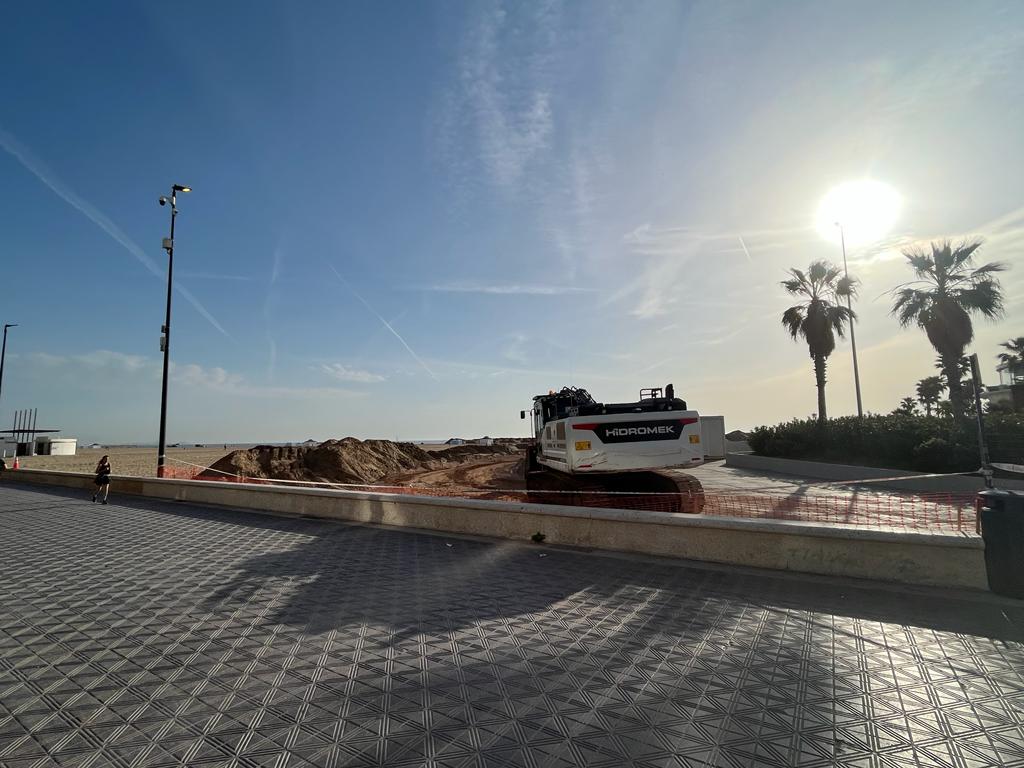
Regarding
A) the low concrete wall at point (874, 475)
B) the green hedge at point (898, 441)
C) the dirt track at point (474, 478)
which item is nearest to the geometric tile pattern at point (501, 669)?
the low concrete wall at point (874, 475)

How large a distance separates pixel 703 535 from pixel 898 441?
69.0ft

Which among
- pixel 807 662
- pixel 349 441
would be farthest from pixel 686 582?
pixel 349 441

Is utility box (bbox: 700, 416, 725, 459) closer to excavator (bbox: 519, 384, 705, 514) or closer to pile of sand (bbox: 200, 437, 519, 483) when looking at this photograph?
excavator (bbox: 519, 384, 705, 514)

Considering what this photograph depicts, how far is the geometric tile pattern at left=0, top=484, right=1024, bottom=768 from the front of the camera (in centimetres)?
295

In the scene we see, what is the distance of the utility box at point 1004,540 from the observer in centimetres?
515

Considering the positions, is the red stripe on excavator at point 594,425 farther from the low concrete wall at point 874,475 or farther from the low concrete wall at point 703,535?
the low concrete wall at point 874,475

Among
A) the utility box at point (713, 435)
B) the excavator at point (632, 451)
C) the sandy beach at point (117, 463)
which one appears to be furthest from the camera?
the sandy beach at point (117, 463)

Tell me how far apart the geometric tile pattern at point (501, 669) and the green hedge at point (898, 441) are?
16.2m

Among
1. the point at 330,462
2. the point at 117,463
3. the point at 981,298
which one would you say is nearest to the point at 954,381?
the point at 981,298

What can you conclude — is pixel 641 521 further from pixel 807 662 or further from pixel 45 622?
pixel 45 622

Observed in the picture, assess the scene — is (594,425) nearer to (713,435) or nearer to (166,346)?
(166,346)

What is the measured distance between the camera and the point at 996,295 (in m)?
24.4

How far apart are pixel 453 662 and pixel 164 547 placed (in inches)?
277

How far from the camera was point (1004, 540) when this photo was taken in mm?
5223
